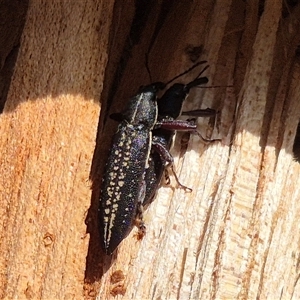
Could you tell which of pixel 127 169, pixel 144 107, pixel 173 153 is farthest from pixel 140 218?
pixel 144 107

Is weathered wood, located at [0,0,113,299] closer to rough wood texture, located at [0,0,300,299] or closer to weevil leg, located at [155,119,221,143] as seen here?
rough wood texture, located at [0,0,300,299]

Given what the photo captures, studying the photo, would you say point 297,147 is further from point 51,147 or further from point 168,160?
point 51,147

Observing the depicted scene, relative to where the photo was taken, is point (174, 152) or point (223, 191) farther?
point (174, 152)

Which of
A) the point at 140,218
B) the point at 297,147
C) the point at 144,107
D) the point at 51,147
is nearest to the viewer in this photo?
the point at 51,147

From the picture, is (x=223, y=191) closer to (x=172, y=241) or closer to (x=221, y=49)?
(x=172, y=241)

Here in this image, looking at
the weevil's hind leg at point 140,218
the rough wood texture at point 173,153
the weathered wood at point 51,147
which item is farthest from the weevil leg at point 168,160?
the weathered wood at point 51,147

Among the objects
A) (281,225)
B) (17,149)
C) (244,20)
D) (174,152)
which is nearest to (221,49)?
(244,20)
